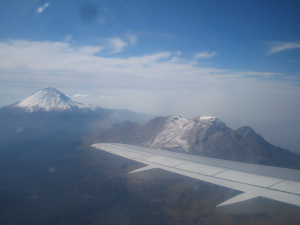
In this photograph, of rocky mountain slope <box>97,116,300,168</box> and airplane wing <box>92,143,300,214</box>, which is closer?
airplane wing <box>92,143,300,214</box>

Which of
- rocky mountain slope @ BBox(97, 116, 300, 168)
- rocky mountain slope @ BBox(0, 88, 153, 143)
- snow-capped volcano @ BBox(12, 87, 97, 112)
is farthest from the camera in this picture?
snow-capped volcano @ BBox(12, 87, 97, 112)

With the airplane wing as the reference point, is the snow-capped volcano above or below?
above

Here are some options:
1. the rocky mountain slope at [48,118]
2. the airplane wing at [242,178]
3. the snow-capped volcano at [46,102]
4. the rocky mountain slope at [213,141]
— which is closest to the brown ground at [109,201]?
the airplane wing at [242,178]

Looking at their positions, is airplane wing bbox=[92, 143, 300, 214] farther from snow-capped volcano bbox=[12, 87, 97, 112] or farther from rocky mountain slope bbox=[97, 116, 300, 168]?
snow-capped volcano bbox=[12, 87, 97, 112]

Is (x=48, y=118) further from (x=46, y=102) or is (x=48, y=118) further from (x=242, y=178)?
(x=242, y=178)

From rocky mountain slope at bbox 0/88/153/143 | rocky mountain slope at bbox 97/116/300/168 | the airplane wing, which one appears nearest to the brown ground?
the airplane wing

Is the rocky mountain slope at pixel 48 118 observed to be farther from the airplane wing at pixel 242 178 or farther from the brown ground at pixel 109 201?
the airplane wing at pixel 242 178

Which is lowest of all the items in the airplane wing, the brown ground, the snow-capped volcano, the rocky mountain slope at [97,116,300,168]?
the brown ground
